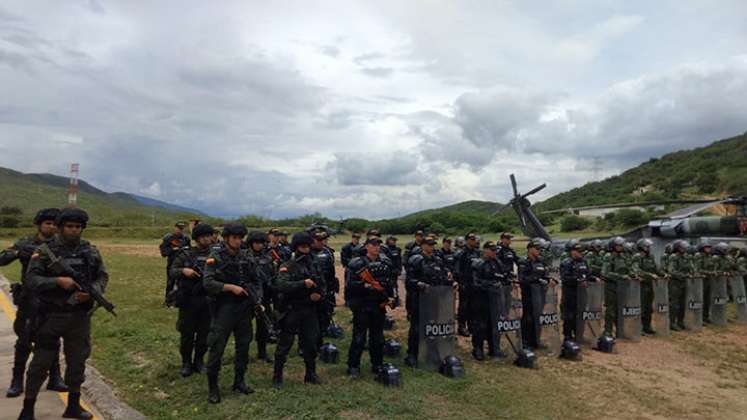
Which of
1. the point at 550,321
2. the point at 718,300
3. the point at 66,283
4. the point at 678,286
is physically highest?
the point at 66,283

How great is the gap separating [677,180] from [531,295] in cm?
7199

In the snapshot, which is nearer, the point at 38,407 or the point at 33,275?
the point at 33,275

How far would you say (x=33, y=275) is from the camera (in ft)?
14.9

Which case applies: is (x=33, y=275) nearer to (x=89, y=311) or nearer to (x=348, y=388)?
(x=89, y=311)

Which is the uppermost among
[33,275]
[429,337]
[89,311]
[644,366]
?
[33,275]

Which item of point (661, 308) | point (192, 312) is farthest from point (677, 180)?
point (192, 312)

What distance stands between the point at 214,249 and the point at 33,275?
1.84 m

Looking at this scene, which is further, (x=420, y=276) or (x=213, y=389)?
(x=420, y=276)

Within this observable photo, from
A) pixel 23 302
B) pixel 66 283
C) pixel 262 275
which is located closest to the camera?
pixel 66 283

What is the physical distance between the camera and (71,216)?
15.7ft

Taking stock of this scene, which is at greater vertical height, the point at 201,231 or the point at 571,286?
the point at 201,231

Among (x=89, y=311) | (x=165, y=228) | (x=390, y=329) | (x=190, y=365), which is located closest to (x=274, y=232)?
(x=390, y=329)

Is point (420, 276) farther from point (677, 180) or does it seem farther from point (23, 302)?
point (677, 180)

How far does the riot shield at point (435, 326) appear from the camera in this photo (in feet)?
23.9
